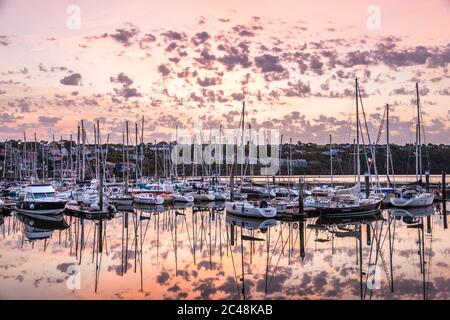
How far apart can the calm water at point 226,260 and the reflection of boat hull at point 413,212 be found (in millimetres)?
4947

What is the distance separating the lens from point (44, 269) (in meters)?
20.4

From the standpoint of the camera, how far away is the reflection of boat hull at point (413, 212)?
41.0 m

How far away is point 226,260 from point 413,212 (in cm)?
2654

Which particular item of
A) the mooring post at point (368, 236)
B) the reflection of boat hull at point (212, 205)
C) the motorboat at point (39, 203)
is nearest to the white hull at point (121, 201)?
the reflection of boat hull at point (212, 205)

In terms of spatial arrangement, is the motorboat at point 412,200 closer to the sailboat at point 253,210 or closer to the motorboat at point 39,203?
the sailboat at point 253,210

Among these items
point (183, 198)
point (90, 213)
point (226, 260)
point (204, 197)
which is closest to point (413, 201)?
point (204, 197)

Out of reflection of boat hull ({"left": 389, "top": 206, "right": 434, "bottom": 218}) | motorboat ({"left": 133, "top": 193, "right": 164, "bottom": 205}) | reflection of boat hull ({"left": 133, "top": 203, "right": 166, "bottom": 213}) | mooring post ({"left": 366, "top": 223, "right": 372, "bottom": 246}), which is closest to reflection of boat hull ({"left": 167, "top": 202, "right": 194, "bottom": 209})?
reflection of boat hull ({"left": 133, "top": 203, "right": 166, "bottom": 213})

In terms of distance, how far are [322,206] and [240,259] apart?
698 inches

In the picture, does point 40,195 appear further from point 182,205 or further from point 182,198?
point 182,198

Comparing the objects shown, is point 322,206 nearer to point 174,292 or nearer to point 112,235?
point 112,235

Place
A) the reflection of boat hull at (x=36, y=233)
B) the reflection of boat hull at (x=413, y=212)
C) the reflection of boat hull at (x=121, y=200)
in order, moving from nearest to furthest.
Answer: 1. the reflection of boat hull at (x=36, y=233)
2. the reflection of boat hull at (x=413, y=212)
3. the reflection of boat hull at (x=121, y=200)

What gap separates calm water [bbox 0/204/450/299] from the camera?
1686cm

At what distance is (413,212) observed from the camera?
43250 mm

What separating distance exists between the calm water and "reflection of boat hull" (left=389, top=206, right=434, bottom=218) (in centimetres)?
495
